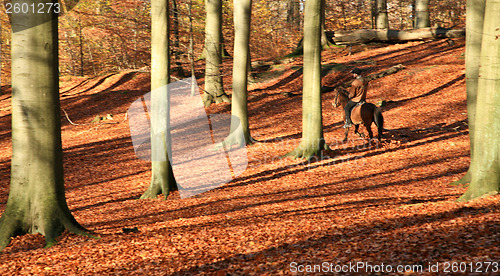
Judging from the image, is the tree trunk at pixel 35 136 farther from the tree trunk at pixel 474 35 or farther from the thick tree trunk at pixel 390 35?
the thick tree trunk at pixel 390 35

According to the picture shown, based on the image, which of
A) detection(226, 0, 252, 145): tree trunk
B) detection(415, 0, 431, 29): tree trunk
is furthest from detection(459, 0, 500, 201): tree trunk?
detection(415, 0, 431, 29): tree trunk

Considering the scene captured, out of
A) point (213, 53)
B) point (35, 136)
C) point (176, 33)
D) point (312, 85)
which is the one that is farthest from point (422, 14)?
point (35, 136)

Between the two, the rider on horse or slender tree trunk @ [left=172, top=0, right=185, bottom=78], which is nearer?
the rider on horse

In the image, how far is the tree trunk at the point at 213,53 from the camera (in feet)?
63.7

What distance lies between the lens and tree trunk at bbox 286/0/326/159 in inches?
463

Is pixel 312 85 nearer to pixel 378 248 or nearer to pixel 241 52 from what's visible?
pixel 241 52

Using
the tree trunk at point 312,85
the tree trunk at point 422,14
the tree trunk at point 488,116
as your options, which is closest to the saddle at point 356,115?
the tree trunk at point 312,85

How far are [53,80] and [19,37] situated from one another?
689 millimetres

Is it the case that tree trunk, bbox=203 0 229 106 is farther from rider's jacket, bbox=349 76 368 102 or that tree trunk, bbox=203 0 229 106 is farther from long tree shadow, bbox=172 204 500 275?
long tree shadow, bbox=172 204 500 275

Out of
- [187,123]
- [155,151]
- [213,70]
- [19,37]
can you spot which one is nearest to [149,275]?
[19,37]

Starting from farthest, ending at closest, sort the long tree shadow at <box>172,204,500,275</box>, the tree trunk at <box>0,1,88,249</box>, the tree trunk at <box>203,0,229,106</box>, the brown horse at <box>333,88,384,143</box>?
the tree trunk at <box>203,0,229,106</box>
the brown horse at <box>333,88,384,143</box>
the tree trunk at <box>0,1,88,249</box>
the long tree shadow at <box>172,204,500,275</box>

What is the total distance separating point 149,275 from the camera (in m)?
4.92

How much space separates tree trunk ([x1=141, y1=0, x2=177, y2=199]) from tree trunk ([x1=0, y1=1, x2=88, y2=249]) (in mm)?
3292

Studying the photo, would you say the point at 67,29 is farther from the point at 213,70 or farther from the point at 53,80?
the point at 53,80
